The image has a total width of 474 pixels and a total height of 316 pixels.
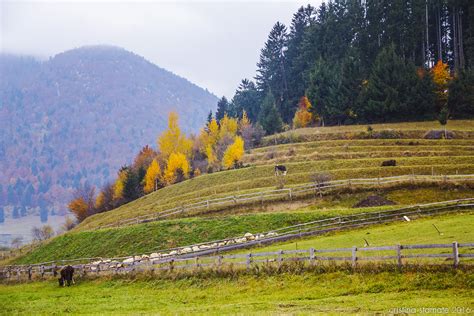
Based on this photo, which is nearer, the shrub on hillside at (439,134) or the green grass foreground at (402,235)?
the green grass foreground at (402,235)

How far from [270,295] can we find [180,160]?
3096 inches

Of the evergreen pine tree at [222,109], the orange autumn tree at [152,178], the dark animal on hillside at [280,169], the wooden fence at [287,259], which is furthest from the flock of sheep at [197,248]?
the evergreen pine tree at [222,109]

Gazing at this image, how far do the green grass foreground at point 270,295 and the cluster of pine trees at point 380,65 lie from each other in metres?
70.3

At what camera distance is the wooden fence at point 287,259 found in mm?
23234

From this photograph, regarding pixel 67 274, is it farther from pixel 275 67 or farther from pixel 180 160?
pixel 275 67

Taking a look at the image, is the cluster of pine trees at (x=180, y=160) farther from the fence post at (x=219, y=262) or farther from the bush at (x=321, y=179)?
the fence post at (x=219, y=262)

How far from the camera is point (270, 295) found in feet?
82.8

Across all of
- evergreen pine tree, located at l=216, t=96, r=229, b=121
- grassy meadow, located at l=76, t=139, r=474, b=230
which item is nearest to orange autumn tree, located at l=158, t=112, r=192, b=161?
grassy meadow, located at l=76, t=139, r=474, b=230

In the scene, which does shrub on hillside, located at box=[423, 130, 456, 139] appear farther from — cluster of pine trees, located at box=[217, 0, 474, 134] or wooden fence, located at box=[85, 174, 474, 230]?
wooden fence, located at box=[85, 174, 474, 230]

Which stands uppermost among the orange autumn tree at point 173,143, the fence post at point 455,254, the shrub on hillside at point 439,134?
the orange autumn tree at point 173,143

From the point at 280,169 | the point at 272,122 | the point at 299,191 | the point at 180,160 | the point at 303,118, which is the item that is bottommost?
the point at 299,191

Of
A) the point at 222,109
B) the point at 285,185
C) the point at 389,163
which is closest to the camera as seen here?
the point at 389,163

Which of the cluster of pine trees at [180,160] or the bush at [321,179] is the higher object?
the cluster of pine trees at [180,160]

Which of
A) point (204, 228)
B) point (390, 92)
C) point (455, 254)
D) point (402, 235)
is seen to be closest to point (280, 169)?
point (204, 228)
